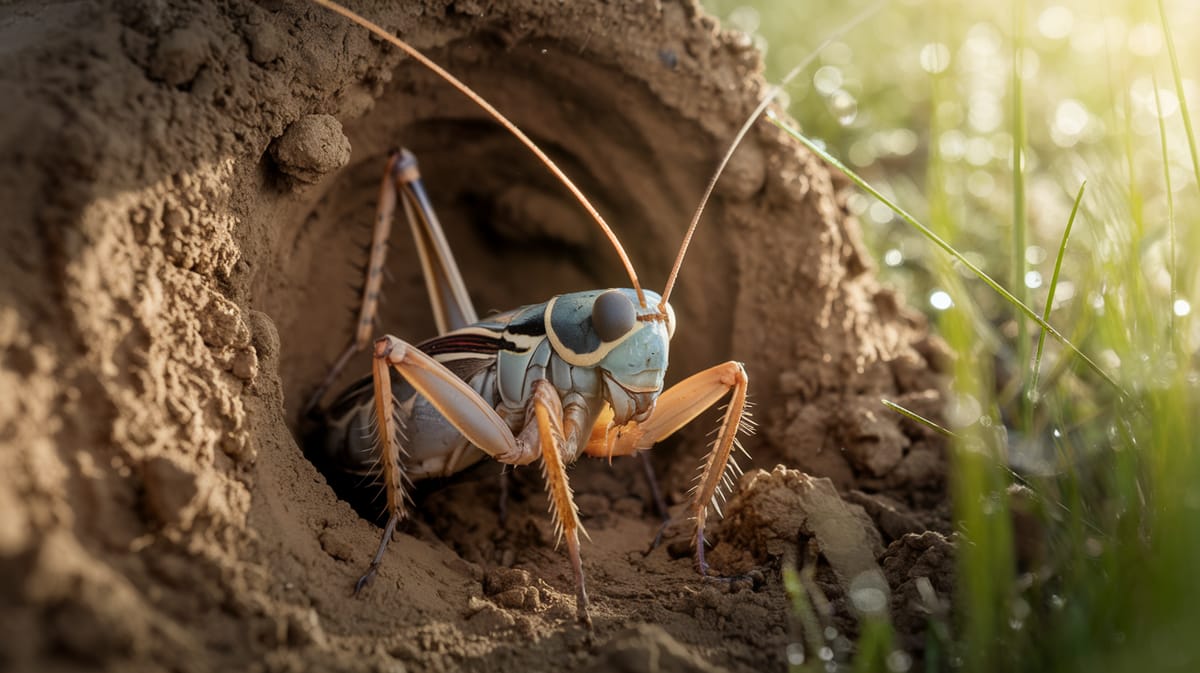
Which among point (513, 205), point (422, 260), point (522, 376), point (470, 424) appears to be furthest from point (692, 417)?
point (513, 205)

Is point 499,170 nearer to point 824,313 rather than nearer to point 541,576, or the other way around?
point 824,313

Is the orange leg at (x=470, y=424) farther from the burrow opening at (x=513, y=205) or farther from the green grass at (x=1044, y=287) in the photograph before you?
the green grass at (x=1044, y=287)

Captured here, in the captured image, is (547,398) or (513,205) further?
(513,205)

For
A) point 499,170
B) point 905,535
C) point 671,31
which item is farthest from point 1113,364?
Answer: point 499,170

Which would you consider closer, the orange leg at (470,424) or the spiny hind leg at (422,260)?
the orange leg at (470,424)

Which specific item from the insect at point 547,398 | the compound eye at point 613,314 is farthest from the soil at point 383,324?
the compound eye at point 613,314

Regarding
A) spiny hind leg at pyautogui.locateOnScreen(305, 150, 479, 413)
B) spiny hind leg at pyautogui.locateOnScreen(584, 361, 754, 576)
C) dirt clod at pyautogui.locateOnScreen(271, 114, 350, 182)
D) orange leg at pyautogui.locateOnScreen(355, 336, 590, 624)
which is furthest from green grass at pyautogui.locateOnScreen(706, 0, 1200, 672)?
spiny hind leg at pyautogui.locateOnScreen(305, 150, 479, 413)

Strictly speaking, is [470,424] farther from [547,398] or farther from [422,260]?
[422,260]
